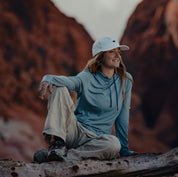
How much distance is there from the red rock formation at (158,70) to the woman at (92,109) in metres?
18.8

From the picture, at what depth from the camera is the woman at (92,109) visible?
4480 mm

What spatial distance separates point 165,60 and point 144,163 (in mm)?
21396

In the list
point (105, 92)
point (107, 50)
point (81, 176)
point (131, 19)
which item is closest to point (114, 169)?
point (81, 176)

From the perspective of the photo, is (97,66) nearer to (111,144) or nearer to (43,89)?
(43,89)

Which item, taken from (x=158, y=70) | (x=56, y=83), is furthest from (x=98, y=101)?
(x=158, y=70)

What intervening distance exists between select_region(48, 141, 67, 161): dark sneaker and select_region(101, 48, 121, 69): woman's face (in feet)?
3.61

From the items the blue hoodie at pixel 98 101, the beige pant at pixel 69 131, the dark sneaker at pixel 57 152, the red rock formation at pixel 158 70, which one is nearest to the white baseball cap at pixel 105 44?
the blue hoodie at pixel 98 101

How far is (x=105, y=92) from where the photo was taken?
16.3 feet

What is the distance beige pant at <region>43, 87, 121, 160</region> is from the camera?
446 cm

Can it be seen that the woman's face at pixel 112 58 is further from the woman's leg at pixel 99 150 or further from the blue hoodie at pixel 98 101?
the woman's leg at pixel 99 150

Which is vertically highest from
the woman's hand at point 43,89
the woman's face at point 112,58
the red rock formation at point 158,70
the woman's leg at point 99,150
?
the woman's face at point 112,58

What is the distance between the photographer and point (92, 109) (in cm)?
489

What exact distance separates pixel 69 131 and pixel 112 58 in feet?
3.22

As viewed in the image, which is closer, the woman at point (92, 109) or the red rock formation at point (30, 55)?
the woman at point (92, 109)
